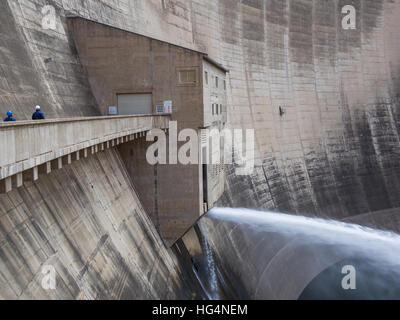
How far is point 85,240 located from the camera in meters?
10.5

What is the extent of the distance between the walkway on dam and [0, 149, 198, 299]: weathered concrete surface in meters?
0.83

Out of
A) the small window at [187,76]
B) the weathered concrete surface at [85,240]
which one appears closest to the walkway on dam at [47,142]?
the weathered concrete surface at [85,240]

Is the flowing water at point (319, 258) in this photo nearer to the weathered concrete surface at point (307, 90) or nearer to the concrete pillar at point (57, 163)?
the weathered concrete surface at point (307, 90)

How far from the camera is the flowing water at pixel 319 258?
1972 cm

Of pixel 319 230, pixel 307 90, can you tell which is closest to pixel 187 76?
pixel 319 230

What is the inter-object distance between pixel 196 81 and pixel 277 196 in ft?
41.0

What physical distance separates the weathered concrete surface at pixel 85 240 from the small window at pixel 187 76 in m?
3.13

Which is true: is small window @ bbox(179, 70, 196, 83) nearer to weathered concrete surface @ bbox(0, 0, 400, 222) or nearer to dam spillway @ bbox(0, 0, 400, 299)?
dam spillway @ bbox(0, 0, 400, 299)

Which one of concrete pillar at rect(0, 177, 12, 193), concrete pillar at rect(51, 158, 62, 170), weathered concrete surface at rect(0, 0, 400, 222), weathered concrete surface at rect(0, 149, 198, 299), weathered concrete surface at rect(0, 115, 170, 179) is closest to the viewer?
weathered concrete surface at rect(0, 115, 170, 179)

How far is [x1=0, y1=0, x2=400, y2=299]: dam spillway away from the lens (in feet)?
32.8

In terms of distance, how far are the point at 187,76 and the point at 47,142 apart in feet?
26.4

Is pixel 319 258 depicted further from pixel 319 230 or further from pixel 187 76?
pixel 187 76

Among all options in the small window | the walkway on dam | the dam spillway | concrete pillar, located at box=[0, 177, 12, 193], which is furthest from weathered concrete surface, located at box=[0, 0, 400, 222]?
concrete pillar, located at box=[0, 177, 12, 193]
